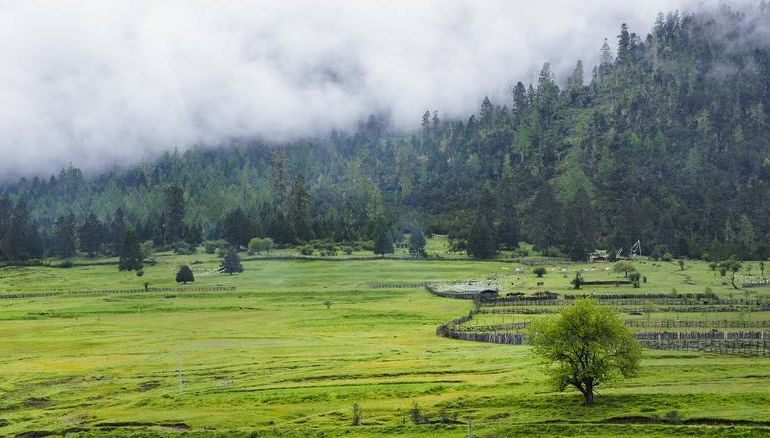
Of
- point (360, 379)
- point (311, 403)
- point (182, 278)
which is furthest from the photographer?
point (182, 278)

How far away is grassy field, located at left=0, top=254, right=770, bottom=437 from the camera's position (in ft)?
214

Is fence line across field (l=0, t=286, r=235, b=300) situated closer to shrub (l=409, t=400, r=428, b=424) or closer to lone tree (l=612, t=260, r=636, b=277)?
lone tree (l=612, t=260, r=636, b=277)

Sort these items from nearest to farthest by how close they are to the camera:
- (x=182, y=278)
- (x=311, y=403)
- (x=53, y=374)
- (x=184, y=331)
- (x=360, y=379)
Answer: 1. (x=311, y=403)
2. (x=360, y=379)
3. (x=53, y=374)
4. (x=184, y=331)
5. (x=182, y=278)

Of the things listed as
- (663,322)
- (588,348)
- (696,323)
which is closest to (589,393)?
(588,348)

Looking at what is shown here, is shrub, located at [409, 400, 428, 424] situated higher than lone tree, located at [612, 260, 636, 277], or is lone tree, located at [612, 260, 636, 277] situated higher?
lone tree, located at [612, 260, 636, 277]

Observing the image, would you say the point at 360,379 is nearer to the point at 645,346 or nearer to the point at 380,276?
the point at 645,346

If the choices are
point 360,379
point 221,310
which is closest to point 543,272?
point 221,310

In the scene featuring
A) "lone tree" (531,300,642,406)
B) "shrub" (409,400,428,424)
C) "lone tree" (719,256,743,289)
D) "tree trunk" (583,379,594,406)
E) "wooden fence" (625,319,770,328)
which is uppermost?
"lone tree" (719,256,743,289)

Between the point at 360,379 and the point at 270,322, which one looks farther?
the point at 270,322

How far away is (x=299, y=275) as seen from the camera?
194m

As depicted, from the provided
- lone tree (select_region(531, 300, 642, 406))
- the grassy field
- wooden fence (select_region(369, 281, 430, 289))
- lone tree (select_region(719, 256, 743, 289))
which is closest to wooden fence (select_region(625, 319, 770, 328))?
the grassy field

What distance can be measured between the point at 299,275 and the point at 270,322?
6335cm

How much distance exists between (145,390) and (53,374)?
14718 millimetres

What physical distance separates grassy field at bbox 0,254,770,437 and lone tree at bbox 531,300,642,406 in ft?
6.68
